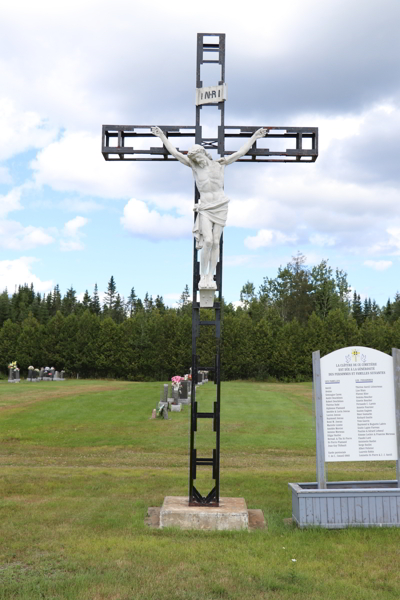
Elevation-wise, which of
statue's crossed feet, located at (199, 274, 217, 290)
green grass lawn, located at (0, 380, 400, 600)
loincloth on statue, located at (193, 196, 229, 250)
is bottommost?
green grass lawn, located at (0, 380, 400, 600)

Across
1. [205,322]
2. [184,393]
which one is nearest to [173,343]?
[184,393]

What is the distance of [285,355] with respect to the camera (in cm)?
4659

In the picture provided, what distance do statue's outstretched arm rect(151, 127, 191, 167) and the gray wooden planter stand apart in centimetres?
462

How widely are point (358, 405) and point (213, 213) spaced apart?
325 centimetres

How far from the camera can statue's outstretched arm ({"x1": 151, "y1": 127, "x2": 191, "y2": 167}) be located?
7505mm

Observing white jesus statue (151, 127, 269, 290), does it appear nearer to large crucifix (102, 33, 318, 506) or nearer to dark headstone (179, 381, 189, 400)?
large crucifix (102, 33, 318, 506)

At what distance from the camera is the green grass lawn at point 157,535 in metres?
4.74

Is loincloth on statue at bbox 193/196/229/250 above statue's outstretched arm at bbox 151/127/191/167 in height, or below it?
below

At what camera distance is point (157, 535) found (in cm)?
625

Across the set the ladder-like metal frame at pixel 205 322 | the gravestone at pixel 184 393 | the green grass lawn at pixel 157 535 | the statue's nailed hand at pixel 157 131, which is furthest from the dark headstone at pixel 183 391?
the statue's nailed hand at pixel 157 131

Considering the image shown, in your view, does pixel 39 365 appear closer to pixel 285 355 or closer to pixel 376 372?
pixel 285 355


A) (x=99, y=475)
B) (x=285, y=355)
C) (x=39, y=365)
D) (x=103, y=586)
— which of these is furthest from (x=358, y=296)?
(x=103, y=586)

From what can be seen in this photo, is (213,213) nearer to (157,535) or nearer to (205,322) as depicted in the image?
(205,322)

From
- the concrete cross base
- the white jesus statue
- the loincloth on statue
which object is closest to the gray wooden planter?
Result: the concrete cross base
